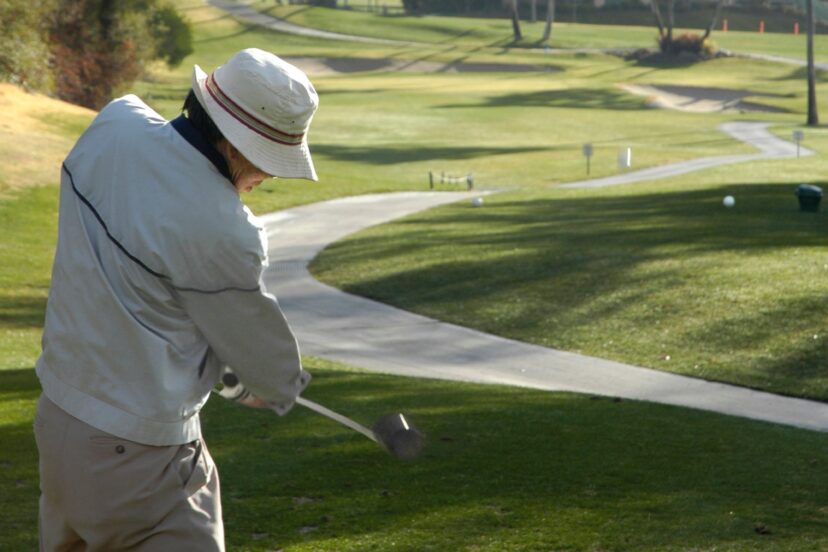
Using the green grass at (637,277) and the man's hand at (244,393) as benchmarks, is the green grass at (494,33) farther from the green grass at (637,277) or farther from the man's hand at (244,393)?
the man's hand at (244,393)

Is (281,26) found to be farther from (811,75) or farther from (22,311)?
(22,311)

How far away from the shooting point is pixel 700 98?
7019cm

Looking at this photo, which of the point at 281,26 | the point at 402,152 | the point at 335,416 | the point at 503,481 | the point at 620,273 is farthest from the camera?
the point at 281,26

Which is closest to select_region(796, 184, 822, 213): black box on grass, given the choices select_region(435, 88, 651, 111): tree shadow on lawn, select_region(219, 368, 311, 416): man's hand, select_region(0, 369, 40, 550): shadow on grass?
select_region(0, 369, 40, 550): shadow on grass

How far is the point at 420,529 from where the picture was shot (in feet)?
21.0

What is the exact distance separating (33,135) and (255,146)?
28.4 meters

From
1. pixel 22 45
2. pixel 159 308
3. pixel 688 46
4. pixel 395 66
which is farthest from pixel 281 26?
pixel 159 308

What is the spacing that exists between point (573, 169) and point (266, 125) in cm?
3721

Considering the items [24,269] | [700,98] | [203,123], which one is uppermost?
[203,123]

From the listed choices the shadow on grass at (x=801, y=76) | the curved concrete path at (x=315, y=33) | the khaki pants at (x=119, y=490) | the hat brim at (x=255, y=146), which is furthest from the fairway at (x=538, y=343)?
the curved concrete path at (x=315, y=33)

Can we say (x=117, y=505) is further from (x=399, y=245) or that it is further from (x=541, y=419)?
(x=399, y=245)

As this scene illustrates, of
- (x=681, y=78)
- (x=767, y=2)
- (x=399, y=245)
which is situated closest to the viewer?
(x=399, y=245)

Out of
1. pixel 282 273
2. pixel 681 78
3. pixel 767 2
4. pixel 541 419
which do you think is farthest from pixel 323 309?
pixel 767 2

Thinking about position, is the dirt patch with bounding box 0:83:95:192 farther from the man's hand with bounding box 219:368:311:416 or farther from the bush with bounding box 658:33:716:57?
the bush with bounding box 658:33:716:57
